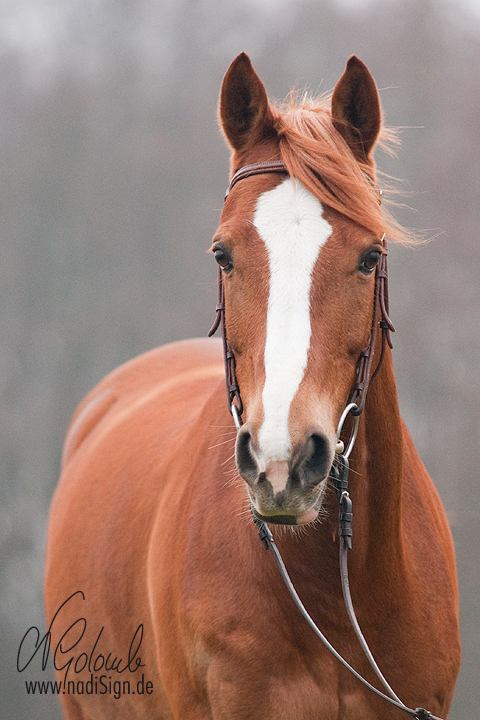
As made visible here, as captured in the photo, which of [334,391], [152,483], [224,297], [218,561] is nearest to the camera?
[334,391]

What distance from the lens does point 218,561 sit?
1458 mm

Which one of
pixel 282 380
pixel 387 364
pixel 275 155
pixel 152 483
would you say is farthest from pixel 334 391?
pixel 152 483

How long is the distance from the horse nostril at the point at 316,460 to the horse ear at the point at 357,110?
643mm

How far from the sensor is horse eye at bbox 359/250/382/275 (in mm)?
1211

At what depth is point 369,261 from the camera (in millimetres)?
1223

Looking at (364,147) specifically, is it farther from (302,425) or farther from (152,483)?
(152,483)

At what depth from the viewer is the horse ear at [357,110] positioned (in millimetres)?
1346

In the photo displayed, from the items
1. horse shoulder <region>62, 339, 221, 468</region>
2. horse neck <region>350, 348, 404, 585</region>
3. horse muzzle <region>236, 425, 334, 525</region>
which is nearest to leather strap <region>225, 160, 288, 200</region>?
horse neck <region>350, 348, 404, 585</region>

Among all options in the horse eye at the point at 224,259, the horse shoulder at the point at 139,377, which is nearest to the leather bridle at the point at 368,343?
the horse eye at the point at 224,259

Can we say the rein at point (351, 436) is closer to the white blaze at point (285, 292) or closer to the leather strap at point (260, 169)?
the leather strap at point (260, 169)

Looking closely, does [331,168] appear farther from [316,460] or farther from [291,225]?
[316,460]

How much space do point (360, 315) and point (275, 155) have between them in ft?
1.24

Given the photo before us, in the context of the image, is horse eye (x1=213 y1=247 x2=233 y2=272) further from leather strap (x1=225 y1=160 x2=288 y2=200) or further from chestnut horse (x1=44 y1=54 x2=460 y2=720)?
leather strap (x1=225 y1=160 x2=288 y2=200)

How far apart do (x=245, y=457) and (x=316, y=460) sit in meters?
0.11
